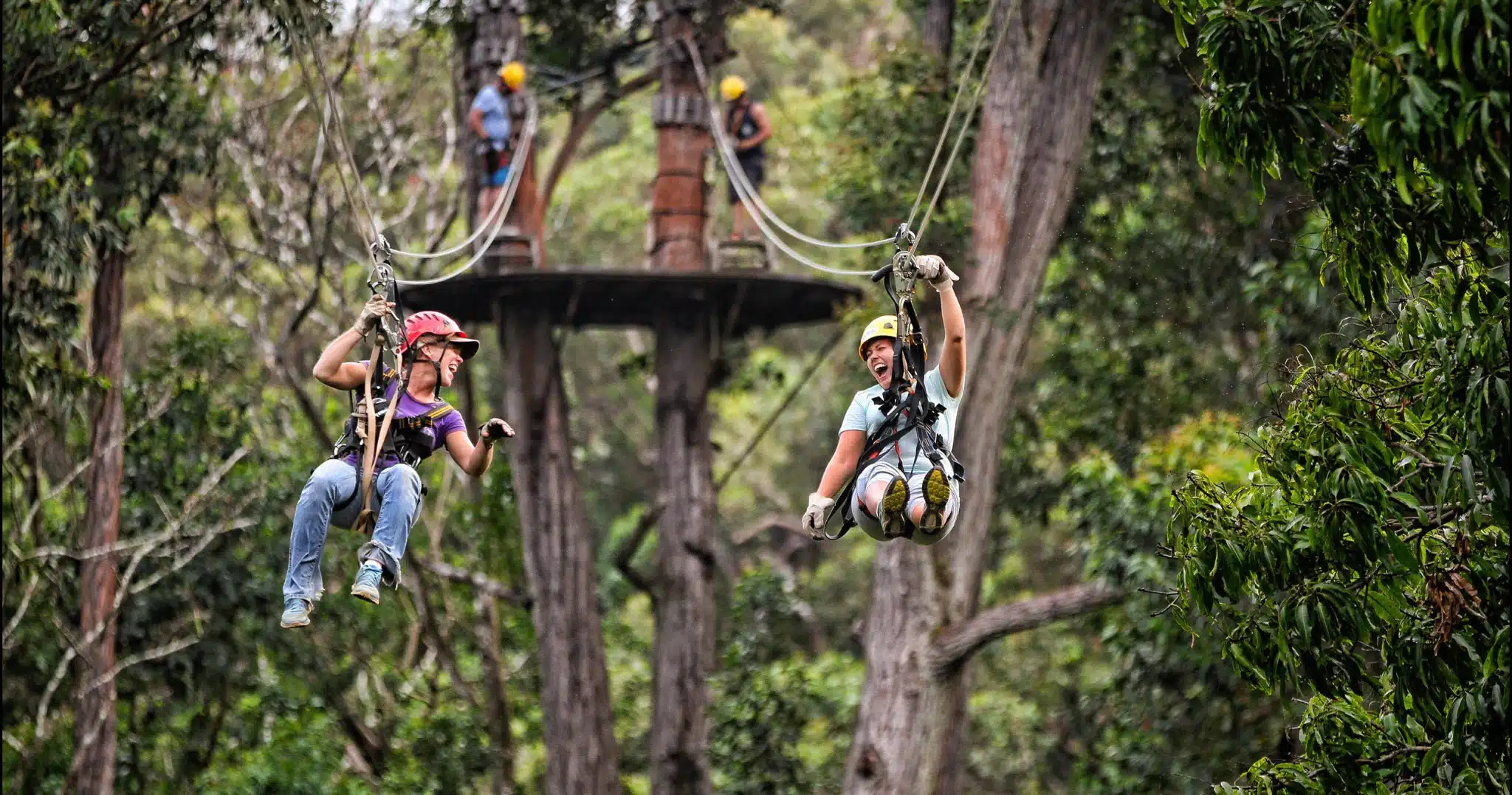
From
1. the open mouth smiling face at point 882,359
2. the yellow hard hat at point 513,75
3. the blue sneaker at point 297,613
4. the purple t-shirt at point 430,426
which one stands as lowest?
the blue sneaker at point 297,613

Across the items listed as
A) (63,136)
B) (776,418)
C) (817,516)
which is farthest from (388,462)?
(776,418)

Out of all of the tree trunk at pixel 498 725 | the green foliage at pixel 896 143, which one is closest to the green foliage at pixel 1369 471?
the green foliage at pixel 896 143

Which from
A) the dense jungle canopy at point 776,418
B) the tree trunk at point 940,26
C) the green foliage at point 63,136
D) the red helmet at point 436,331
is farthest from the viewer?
the tree trunk at point 940,26

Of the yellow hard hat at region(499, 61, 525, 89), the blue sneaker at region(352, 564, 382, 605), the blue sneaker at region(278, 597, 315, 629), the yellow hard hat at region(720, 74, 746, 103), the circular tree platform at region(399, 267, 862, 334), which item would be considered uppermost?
the yellow hard hat at region(720, 74, 746, 103)

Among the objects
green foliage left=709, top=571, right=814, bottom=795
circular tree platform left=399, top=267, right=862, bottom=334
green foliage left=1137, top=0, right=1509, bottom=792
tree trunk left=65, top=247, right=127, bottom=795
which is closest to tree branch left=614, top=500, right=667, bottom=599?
circular tree platform left=399, top=267, right=862, bottom=334

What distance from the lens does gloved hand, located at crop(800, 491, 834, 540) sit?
6.79 metres

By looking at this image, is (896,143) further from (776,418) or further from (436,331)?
(436,331)

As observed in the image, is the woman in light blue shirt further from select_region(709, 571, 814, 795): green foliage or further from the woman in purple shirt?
select_region(709, 571, 814, 795): green foliage

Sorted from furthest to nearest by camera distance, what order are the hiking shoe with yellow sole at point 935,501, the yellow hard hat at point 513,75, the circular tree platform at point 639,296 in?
the yellow hard hat at point 513,75
the circular tree platform at point 639,296
the hiking shoe with yellow sole at point 935,501

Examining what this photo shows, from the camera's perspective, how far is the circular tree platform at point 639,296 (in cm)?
1339

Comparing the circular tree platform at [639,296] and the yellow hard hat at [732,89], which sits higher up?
A: the yellow hard hat at [732,89]

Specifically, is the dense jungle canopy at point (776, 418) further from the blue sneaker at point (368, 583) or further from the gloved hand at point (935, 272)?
the blue sneaker at point (368, 583)

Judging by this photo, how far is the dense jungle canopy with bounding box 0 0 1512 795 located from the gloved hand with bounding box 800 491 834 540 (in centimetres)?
122

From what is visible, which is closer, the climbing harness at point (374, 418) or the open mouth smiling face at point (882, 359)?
the climbing harness at point (374, 418)
